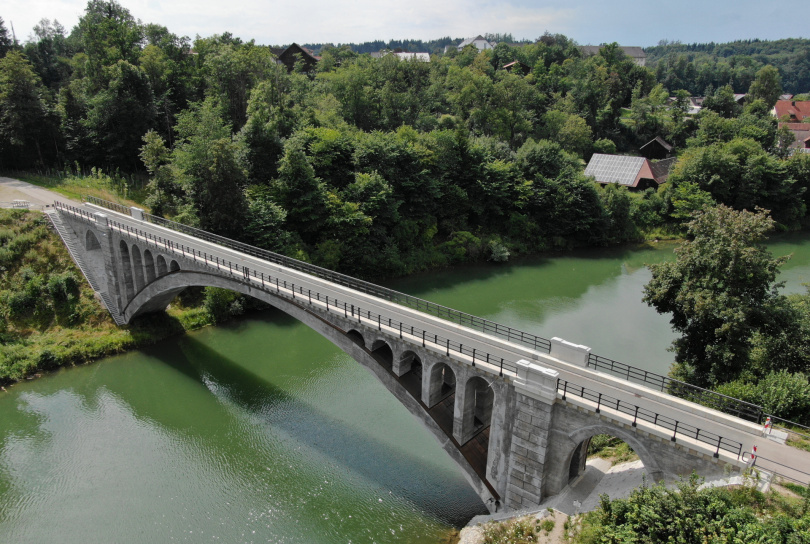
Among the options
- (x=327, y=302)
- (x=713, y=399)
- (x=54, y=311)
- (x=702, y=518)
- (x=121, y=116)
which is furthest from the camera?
(x=121, y=116)

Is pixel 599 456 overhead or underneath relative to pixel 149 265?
underneath

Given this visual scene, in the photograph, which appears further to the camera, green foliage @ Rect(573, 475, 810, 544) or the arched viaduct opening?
the arched viaduct opening

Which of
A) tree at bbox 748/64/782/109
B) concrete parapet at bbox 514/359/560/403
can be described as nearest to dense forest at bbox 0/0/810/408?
concrete parapet at bbox 514/359/560/403

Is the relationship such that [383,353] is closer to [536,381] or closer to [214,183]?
[536,381]

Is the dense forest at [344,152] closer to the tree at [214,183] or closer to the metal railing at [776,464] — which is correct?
the tree at [214,183]

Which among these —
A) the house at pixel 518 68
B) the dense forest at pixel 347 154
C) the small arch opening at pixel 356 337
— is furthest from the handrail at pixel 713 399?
the house at pixel 518 68

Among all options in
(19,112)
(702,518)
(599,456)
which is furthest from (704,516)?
(19,112)

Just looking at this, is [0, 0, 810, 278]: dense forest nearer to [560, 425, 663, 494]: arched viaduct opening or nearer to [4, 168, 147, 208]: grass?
[4, 168, 147, 208]: grass
